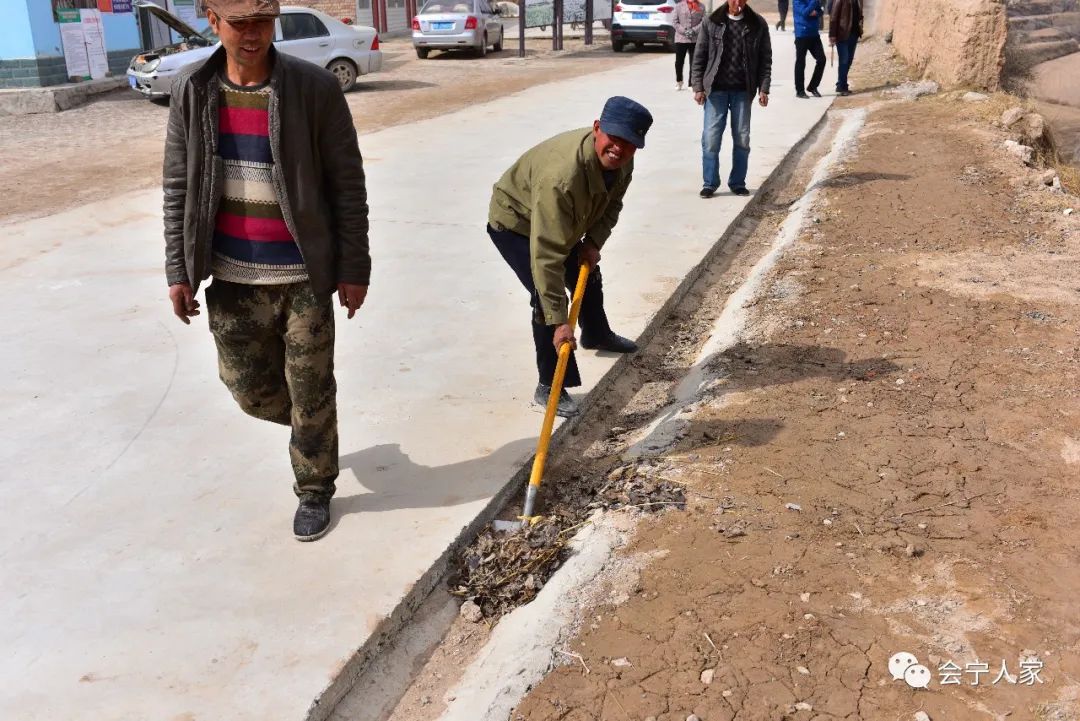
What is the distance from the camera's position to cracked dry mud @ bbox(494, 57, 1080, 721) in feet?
8.71

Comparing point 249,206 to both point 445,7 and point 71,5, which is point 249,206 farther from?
point 445,7

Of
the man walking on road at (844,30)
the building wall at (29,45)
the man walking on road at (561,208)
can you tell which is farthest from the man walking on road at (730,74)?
the building wall at (29,45)

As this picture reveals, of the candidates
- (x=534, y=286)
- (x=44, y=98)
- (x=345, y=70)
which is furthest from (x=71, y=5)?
(x=534, y=286)

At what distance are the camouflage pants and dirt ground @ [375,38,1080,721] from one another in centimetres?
82

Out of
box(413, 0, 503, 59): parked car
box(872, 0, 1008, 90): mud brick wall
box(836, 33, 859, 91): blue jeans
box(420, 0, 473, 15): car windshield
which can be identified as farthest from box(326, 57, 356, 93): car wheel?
box(872, 0, 1008, 90): mud brick wall

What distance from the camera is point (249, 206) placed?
3.07 meters

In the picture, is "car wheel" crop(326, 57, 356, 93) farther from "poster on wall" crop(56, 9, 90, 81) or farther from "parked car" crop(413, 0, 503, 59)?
"parked car" crop(413, 0, 503, 59)

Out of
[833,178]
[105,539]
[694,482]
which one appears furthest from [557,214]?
[833,178]

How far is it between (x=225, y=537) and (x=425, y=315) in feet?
7.79

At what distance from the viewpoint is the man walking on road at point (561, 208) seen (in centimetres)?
357

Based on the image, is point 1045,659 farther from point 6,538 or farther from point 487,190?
point 487,190

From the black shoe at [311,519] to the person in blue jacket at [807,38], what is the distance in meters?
12.4

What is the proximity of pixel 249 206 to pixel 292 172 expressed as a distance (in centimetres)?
19

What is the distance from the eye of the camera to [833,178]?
351 inches
